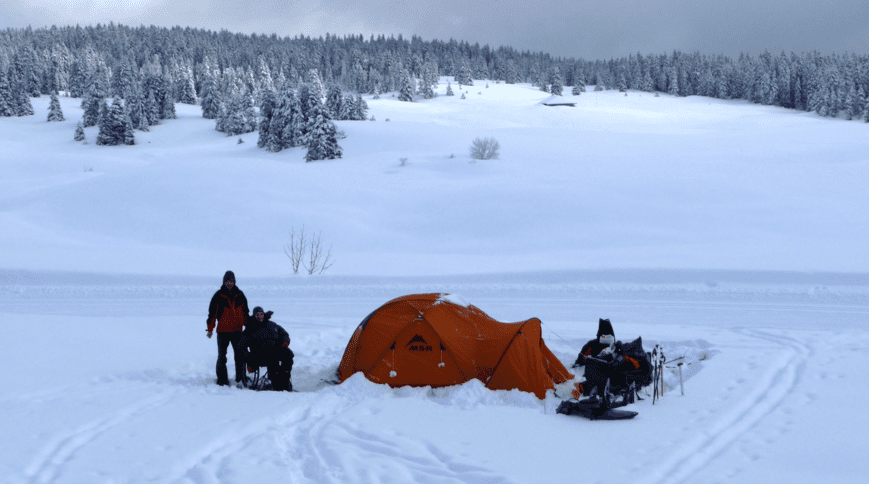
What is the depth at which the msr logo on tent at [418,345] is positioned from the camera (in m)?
8.66

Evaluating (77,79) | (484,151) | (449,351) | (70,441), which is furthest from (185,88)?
(70,441)

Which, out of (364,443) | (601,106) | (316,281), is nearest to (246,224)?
(316,281)

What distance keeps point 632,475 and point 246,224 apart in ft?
73.0

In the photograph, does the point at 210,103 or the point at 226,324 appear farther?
the point at 210,103

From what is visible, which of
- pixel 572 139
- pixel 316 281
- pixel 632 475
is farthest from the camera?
pixel 572 139

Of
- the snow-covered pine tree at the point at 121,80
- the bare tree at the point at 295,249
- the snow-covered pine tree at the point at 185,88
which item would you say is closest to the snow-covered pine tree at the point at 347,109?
the snow-covered pine tree at the point at 121,80

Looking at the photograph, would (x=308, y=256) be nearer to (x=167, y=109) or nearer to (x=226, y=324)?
(x=226, y=324)

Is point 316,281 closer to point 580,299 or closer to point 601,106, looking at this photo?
point 580,299

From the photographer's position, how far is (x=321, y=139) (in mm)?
40219

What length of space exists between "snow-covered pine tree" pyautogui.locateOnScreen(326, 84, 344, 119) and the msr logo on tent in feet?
158

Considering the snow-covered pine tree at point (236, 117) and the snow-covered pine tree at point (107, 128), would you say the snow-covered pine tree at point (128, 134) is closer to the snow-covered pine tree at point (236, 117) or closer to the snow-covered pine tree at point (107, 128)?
the snow-covered pine tree at point (107, 128)

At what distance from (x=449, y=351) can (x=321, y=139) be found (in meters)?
33.7

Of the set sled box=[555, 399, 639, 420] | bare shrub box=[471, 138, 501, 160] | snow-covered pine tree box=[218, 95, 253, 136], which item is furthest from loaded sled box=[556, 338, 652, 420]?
snow-covered pine tree box=[218, 95, 253, 136]

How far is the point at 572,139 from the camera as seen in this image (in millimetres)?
47812
